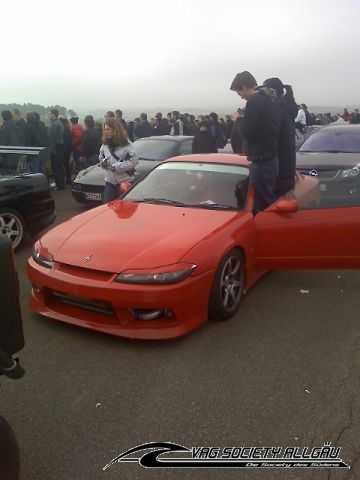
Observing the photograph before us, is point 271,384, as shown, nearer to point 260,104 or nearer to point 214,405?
point 214,405

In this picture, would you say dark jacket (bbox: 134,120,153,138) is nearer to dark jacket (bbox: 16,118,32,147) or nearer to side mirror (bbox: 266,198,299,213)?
dark jacket (bbox: 16,118,32,147)

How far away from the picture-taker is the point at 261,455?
7.93ft

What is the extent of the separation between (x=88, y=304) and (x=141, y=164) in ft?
17.2

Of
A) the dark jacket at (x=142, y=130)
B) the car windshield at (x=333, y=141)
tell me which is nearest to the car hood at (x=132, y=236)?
the car windshield at (x=333, y=141)

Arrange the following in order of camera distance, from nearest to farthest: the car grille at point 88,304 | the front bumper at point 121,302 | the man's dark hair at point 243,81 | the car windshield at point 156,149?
→ the front bumper at point 121,302 < the car grille at point 88,304 < the man's dark hair at point 243,81 < the car windshield at point 156,149

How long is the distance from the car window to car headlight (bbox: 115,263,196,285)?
623 centimetres

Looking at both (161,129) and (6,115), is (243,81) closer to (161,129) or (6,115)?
(6,115)

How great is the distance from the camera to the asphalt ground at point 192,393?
2.44 meters

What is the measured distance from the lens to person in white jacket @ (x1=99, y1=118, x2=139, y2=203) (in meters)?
5.96

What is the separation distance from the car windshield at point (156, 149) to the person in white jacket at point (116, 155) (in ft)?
8.77

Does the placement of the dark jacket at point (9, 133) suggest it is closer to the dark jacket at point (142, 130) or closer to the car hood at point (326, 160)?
the dark jacket at point (142, 130)

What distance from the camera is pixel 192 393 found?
2945 millimetres

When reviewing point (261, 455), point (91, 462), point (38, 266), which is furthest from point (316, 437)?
point (38, 266)

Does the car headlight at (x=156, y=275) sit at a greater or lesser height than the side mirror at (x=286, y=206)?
lesser
